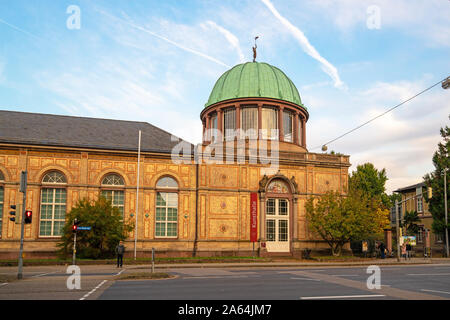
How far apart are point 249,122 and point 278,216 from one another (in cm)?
1010

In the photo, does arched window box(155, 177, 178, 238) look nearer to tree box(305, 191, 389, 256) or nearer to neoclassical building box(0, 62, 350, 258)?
neoclassical building box(0, 62, 350, 258)

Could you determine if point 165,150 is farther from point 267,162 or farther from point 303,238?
point 303,238

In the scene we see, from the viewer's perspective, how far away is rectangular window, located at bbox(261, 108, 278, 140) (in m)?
43.5

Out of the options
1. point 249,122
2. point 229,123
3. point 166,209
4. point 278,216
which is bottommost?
point 278,216

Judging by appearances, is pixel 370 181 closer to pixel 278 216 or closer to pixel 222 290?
pixel 278 216

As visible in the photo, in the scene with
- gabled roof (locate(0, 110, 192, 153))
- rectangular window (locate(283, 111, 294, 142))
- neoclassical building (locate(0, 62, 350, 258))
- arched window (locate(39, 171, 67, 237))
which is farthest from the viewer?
rectangular window (locate(283, 111, 294, 142))

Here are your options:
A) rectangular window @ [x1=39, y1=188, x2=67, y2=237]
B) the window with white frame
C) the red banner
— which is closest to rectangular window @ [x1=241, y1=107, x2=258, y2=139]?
the window with white frame

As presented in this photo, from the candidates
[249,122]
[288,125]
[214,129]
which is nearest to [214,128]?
[214,129]

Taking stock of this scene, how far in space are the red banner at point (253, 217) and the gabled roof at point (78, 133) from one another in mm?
8760

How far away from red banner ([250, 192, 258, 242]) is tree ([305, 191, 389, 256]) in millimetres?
4878

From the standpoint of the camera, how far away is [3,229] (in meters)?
33.6

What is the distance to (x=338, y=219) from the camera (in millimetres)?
38281

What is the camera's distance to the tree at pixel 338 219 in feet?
126

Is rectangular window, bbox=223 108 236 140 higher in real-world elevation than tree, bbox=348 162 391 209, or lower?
higher
